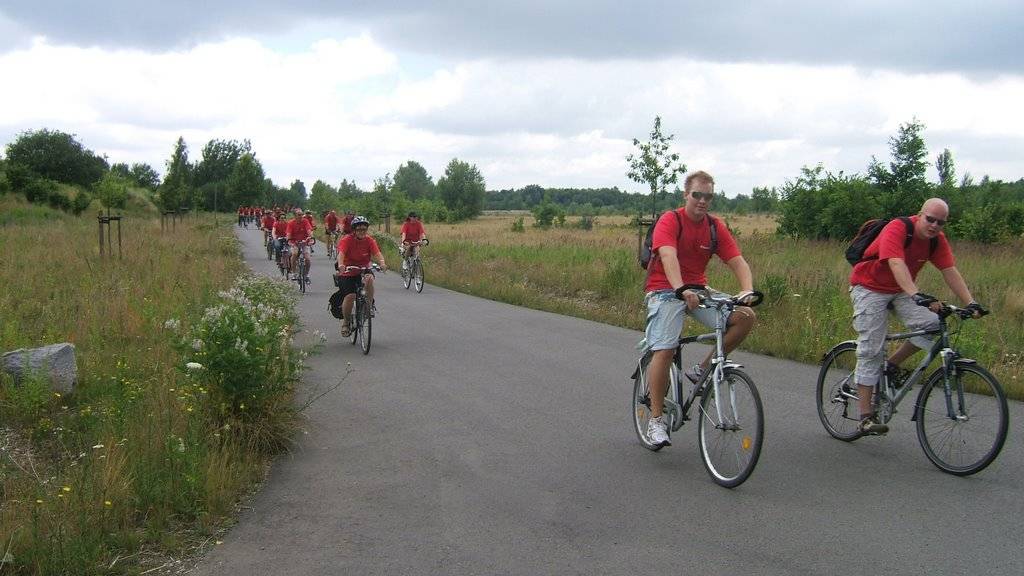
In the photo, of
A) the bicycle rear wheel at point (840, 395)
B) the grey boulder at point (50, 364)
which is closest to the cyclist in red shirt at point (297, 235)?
the grey boulder at point (50, 364)

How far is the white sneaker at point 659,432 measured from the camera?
230 inches

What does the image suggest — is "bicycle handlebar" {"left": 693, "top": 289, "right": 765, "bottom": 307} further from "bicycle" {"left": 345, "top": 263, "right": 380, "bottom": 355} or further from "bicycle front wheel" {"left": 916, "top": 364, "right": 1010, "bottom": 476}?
"bicycle" {"left": 345, "top": 263, "right": 380, "bottom": 355}

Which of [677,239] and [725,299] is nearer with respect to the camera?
[725,299]

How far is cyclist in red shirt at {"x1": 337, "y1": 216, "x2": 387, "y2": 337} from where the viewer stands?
11.7m

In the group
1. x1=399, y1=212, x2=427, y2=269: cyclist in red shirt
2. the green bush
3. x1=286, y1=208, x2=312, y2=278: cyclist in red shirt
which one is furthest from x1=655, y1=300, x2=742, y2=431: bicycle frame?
x1=286, y1=208, x2=312, y2=278: cyclist in red shirt

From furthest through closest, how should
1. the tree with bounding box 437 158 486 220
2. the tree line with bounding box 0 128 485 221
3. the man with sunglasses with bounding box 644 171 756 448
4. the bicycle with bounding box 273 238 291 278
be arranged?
1. the tree with bounding box 437 158 486 220
2. the tree line with bounding box 0 128 485 221
3. the bicycle with bounding box 273 238 291 278
4. the man with sunglasses with bounding box 644 171 756 448

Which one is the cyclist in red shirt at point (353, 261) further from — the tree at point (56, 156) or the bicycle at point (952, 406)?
the tree at point (56, 156)

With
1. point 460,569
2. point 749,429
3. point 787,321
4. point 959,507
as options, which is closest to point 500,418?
point 749,429

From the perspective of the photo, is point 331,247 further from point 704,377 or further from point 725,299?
point 725,299

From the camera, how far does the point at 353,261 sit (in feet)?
39.0

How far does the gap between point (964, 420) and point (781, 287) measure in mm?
Result: 8177

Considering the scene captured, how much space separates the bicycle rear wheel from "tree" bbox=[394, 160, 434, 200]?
13888 centimetres

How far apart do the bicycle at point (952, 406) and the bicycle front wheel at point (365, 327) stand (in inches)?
251

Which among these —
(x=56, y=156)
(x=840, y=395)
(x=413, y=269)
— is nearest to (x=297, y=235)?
(x=413, y=269)
